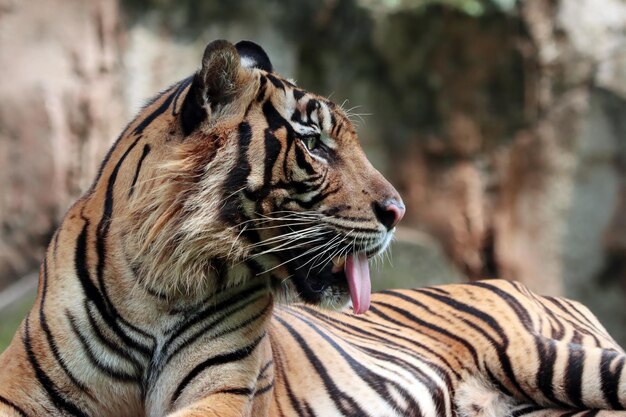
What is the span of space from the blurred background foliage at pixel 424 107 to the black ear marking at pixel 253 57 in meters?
3.70

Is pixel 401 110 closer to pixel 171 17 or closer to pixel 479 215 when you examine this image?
pixel 479 215

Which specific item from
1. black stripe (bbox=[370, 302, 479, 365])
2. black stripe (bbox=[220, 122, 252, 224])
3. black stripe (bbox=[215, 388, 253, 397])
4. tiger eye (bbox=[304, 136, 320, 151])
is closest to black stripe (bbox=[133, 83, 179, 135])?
black stripe (bbox=[220, 122, 252, 224])

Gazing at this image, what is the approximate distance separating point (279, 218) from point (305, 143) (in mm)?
280

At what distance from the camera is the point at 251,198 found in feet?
8.63

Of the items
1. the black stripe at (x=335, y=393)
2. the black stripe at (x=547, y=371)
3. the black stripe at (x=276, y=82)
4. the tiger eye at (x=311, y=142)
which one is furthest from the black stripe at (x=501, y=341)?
the black stripe at (x=276, y=82)

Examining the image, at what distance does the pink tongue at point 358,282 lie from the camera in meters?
2.74

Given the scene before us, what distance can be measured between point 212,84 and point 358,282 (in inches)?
30.3

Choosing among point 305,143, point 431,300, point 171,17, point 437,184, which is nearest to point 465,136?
point 437,184

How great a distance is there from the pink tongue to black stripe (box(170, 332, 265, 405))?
0.37 m

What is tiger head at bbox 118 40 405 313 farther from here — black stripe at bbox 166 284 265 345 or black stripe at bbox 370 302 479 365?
black stripe at bbox 370 302 479 365

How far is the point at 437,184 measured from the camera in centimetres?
775

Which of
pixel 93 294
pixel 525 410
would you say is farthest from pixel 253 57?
pixel 525 410

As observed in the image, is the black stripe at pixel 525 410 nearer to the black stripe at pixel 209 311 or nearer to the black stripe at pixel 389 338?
the black stripe at pixel 389 338

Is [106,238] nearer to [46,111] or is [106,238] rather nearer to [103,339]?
[103,339]
